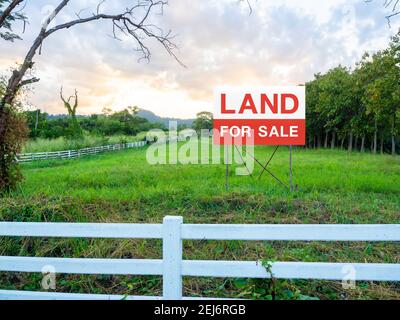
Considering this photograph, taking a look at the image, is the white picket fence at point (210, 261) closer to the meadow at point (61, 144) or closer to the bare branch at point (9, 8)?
the bare branch at point (9, 8)

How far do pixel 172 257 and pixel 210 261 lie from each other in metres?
0.38

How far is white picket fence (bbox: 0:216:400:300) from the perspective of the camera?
10.0 feet

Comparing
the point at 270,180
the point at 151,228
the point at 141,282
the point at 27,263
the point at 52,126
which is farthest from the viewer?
the point at 52,126

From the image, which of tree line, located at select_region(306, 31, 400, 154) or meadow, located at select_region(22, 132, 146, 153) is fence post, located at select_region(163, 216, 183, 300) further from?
meadow, located at select_region(22, 132, 146, 153)

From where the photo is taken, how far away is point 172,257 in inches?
124

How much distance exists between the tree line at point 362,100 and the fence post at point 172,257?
1659 cm

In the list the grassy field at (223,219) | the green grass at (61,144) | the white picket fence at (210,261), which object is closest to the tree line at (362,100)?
the grassy field at (223,219)

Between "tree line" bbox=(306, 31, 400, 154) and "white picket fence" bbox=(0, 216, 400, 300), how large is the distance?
1571 cm

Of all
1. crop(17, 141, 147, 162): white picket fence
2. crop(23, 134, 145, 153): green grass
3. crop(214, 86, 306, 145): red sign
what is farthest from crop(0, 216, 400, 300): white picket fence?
crop(23, 134, 145, 153): green grass

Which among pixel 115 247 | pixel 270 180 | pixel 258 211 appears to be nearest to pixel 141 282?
pixel 115 247

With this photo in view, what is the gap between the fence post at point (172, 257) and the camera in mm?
3139

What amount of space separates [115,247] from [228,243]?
6.08 ft

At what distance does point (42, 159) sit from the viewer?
2533 centimetres
